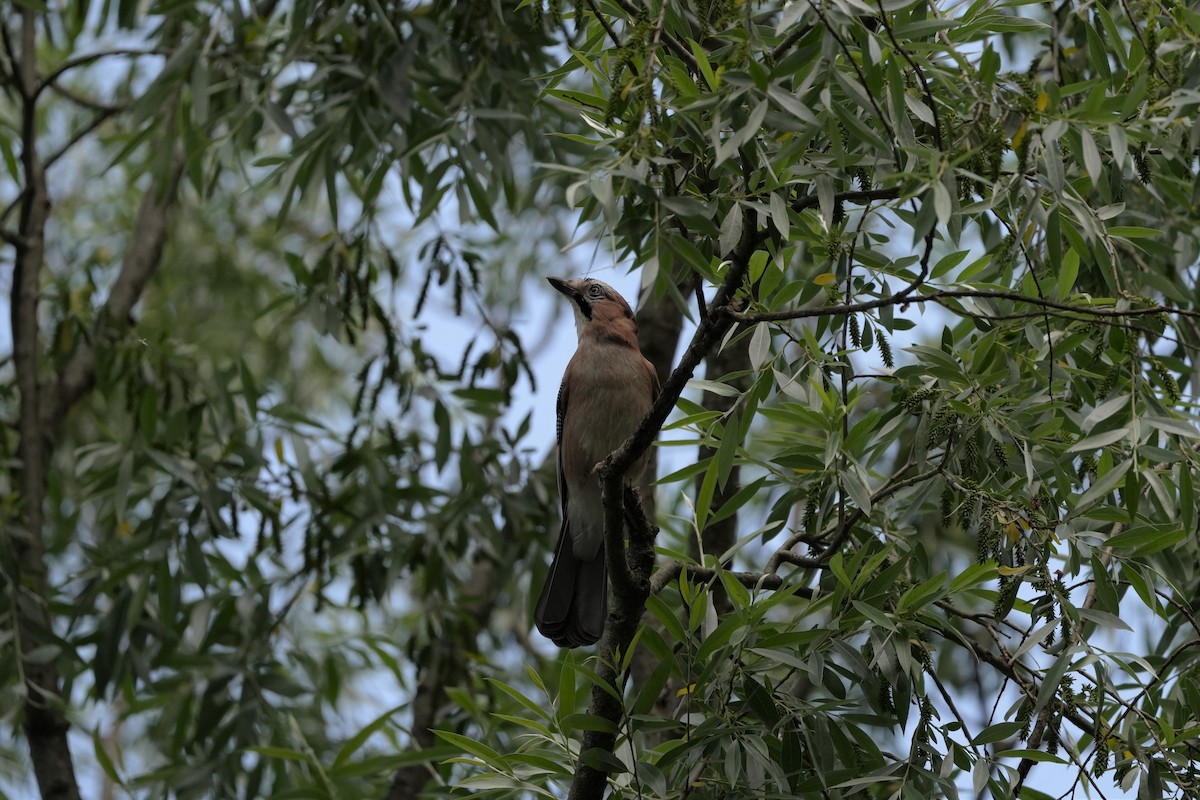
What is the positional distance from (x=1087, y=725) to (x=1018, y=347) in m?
1.06

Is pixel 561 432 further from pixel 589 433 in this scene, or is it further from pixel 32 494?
pixel 32 494

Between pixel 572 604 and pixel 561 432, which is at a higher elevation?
pixel 561 432

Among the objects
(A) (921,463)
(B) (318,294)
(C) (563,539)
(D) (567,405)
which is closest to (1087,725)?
(A) (921,463)

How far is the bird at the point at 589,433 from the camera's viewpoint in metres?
4.68

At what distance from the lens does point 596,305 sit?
5.68 metres

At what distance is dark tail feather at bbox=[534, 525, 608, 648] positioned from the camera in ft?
15.2

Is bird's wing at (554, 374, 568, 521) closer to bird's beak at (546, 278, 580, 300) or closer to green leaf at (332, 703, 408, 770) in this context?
bird's beak at (546, 278, 580, 300)

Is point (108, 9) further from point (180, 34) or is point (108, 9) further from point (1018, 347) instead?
point (1018, 347)

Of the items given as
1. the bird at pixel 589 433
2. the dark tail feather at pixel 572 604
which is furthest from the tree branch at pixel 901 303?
the dark tail feather at pixel 572 604

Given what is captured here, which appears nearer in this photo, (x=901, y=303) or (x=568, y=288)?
(x=901, y=303)

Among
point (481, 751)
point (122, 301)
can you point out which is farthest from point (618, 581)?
point (122, 301)

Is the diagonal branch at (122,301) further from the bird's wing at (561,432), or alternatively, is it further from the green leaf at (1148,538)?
the green leaf at (1148,538)

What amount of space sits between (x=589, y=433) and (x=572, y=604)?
2.64 ft

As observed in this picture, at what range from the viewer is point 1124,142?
2.80 meters
